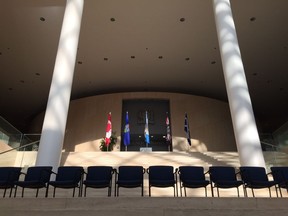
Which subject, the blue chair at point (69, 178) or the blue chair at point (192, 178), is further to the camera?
the blue chair at point (192, 178)

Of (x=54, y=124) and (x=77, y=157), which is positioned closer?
(x=54, y=124)

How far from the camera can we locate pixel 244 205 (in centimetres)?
410

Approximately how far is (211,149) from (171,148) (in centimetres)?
259

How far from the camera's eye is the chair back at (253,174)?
17.3 ft

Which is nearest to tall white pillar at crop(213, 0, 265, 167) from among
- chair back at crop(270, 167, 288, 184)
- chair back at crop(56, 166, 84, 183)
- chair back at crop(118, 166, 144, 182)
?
chair back at crop(270, 167, 288, 184)

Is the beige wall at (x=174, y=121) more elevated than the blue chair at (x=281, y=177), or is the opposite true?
the beige wall at (x=174, y=121)

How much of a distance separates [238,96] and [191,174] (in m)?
2.66

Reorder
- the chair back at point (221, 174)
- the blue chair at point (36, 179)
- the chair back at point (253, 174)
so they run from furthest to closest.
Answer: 1. the chair back at point (221, 174)
2. the chair back at point (253, 174)
3. the blue chair at point (36, 179)

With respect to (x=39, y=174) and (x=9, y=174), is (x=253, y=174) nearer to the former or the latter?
(x=39, y=174)

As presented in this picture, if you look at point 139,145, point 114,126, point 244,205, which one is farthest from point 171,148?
point 244,205

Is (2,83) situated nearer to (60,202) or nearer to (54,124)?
(54,124)

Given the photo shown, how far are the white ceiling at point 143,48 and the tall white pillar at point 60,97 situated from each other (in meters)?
3.00

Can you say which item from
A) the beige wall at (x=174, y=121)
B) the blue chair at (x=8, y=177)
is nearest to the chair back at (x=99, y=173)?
the blue chair at (x=8, y=177)

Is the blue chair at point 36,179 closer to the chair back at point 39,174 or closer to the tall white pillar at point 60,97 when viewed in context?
the chair back at point 39,174
